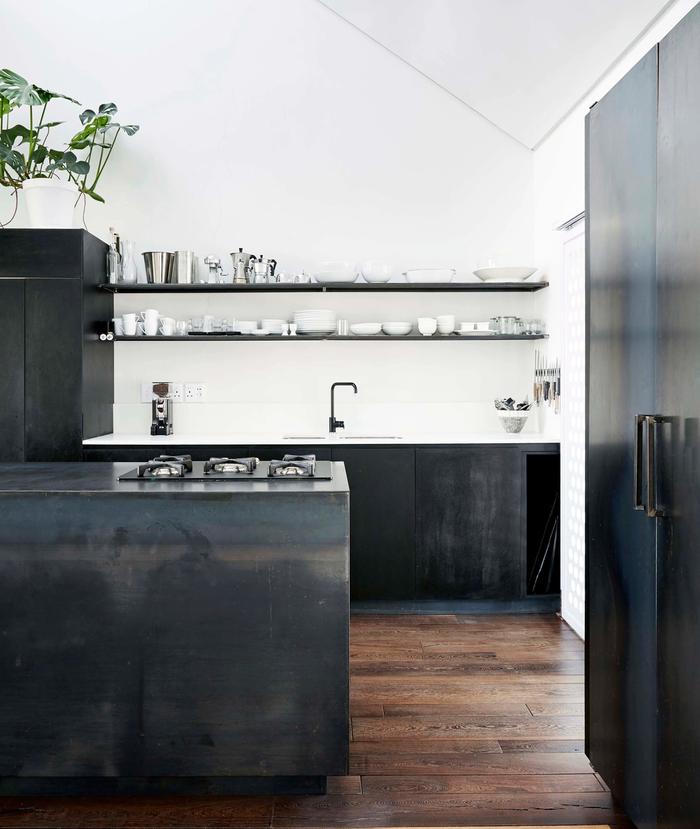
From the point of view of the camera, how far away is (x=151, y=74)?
462cm

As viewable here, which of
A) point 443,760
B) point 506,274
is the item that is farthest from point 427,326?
point 443,760

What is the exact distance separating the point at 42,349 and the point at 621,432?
331 cm

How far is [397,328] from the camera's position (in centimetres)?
445

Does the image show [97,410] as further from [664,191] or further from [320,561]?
[664,191]

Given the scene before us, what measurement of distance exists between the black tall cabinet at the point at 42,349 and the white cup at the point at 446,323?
2.06 m

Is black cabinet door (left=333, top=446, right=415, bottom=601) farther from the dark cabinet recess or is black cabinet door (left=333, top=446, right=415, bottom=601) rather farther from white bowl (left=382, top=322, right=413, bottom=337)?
white bowl (left=382, top=322, right=413, bottom=337)

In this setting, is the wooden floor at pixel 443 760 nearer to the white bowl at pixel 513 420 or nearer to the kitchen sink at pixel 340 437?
the kitchen sink at pixel 340 437

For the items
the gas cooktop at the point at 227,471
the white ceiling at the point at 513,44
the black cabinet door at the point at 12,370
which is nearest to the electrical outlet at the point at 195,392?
the black cabinet door at the point at 12,370

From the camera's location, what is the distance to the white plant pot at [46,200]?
13.7 ft

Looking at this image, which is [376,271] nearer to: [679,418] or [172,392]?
[172,392]

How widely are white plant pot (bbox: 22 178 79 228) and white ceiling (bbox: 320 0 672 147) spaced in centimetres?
198

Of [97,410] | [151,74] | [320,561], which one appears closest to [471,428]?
[97,410]

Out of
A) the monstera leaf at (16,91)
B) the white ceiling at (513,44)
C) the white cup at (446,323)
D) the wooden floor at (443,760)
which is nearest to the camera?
the wooden floor at (443,760)

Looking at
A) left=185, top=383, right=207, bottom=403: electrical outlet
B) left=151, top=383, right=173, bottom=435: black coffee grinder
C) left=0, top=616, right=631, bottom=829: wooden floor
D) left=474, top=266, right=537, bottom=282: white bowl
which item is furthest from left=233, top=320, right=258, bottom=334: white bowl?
left=0, top=616, right=631, bottom=829: wooden floor
